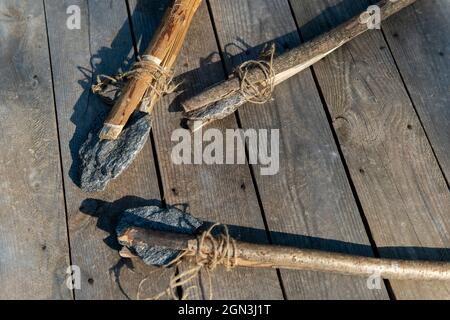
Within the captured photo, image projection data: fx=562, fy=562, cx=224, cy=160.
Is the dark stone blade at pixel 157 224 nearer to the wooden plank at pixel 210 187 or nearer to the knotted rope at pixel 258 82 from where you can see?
the wooden plank at pixel 210 187

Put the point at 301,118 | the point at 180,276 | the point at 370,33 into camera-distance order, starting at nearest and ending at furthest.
Answer: the point at 180,276, the point at 301,118, the point at 370,33

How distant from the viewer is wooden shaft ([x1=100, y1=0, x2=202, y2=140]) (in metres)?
2.58

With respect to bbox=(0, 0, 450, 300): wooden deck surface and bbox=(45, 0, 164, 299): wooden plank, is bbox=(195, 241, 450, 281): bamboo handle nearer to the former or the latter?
bbox=(0, 0, 450, 300): wooden deck surface

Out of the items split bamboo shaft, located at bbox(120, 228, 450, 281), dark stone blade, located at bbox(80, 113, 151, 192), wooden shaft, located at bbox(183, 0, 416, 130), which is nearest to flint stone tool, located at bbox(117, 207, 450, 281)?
split bamboo shaft, located at bbox(120, 228, 450, 281)

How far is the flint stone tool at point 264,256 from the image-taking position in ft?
7.62

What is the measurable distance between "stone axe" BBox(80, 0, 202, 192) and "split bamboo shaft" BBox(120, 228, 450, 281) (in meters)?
0.36

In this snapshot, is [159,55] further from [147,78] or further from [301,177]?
[301,177]

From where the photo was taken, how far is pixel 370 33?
297cm

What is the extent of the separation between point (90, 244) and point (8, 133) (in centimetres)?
70

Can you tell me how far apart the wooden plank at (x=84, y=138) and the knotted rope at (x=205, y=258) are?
100 mm

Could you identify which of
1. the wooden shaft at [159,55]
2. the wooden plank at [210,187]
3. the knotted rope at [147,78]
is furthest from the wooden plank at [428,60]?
the knotted rope at [147,78]
